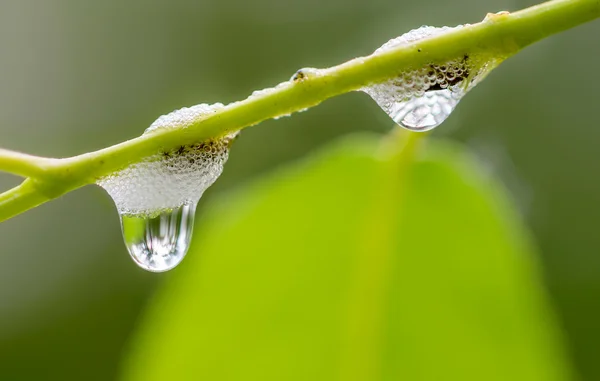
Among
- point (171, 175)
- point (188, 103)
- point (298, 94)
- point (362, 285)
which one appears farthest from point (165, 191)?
point (188, 103)

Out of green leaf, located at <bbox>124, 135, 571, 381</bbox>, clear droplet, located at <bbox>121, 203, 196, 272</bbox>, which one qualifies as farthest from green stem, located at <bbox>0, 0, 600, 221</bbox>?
green leaf, located at <bbox>124, 135, 571, 381</bbox>

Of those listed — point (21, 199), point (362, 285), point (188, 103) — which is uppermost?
point (188, 103)

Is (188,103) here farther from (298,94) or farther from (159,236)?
(298,94)

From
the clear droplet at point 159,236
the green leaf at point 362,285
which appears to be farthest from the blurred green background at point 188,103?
the clear droplet at point 159,236

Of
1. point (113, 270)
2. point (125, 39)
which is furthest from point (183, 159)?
point (125, 39)

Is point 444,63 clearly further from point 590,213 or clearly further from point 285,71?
point 285,71

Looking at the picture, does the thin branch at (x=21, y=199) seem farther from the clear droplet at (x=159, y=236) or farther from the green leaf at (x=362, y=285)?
the green leaf at (x=362, y=285)
